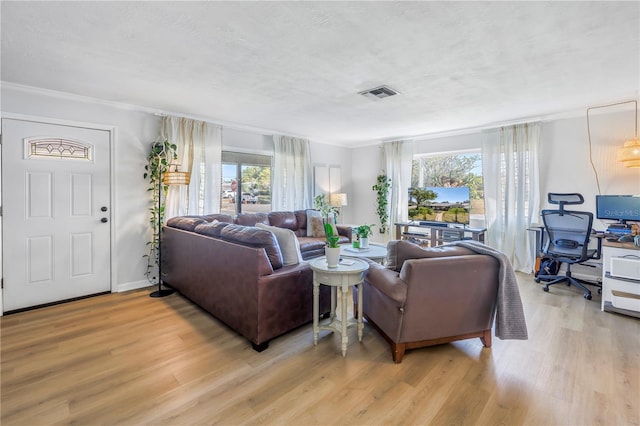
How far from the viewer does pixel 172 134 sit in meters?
4.14

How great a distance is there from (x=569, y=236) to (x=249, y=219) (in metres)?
4.26

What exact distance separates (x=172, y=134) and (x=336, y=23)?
302cm

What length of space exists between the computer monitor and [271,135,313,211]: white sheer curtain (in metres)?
4.33

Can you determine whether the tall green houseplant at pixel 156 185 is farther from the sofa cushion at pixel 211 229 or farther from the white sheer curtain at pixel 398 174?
the white sheer curtain at pixel 398 174

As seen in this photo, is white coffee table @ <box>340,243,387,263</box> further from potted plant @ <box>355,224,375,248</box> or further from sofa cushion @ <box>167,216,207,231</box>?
sofa cushion @ <box>167,216,207,231</box>

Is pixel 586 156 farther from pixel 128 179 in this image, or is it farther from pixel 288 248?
pixel 128 179

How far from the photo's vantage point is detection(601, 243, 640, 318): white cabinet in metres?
3.04

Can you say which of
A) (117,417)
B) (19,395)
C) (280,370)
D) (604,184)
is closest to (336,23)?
(280,370)

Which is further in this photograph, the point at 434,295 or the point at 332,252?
the point at 332,252

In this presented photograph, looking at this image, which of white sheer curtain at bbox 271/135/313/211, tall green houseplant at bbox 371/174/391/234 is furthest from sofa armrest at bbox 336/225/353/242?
tall green houseplant at bbox 371/174/391/234

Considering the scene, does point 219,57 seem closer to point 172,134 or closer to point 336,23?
point 336,23

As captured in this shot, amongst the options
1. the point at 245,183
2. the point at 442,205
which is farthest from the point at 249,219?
the point at 442,205

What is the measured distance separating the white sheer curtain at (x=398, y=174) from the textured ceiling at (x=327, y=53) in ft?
6.90

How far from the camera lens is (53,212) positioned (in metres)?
3.38
